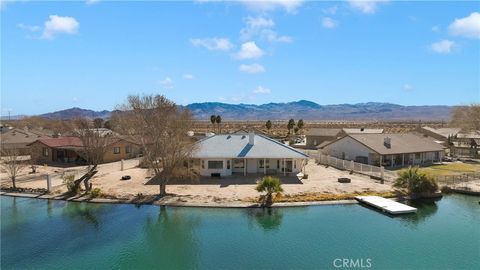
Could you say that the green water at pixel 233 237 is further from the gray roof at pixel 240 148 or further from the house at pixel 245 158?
the gray roof at pixel 240 148

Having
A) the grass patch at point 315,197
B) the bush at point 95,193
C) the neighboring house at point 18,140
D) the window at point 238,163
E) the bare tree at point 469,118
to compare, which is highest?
the bare tree at point 469,118

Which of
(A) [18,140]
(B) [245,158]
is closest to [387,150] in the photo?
(B) [245,158]

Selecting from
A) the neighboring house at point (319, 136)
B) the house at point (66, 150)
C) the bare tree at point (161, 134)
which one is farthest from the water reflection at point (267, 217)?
the neighboring house at point (319, 136)

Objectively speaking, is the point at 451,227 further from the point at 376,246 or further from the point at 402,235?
the point at 376,246

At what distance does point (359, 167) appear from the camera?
41.0 meters

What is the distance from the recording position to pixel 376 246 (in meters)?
21.3

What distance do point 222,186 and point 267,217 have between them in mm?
8230

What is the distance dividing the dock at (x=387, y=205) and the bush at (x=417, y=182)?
3.40 metres

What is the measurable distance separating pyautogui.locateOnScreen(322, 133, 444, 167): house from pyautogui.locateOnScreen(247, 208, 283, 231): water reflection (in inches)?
851

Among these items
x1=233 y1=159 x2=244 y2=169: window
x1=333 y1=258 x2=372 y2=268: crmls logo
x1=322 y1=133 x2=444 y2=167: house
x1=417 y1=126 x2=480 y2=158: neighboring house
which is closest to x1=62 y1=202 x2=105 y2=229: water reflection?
x1=233 y1=159 x2=244 y2=169: window

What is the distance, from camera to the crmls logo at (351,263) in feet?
61.9

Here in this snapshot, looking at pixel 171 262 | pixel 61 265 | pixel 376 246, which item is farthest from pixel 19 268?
pixel 376 246

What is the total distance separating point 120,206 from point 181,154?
633 cm

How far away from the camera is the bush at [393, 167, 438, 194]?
31.5 metres
